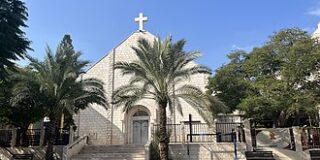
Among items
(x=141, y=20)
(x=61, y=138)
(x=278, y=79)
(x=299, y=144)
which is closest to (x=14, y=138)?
(x=61, y=138)

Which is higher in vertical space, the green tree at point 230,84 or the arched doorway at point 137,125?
the green tree at point 230,84

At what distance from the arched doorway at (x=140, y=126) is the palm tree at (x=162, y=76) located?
7975 mm

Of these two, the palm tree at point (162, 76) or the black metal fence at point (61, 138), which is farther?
the black metal fence at point (61, 138)

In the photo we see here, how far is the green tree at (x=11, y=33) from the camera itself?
1883 centimetres

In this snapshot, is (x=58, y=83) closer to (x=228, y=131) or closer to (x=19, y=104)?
(x=19, y=104)

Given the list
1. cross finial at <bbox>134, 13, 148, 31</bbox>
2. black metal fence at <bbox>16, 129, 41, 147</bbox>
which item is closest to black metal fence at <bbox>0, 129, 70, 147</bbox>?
black metal fence at <bbox>16, 129, 41, 147</bbox>

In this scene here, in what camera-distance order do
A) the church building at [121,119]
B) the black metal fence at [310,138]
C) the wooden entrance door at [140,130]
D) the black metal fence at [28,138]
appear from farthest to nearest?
the wooden entrance door at [140,130], the church building at [121,119], the black metal fence at [28,138], the black metal fence at [310,138]

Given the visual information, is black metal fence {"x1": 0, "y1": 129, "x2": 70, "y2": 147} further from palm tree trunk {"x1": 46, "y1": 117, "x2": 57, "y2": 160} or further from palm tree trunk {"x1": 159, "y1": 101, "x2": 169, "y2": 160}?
palm tree trunk {"x1": 159, "y1": 101, "x2": 169, "y2": 160}

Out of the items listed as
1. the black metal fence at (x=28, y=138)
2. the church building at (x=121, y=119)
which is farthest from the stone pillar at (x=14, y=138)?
the church building at (x=121, y=119)

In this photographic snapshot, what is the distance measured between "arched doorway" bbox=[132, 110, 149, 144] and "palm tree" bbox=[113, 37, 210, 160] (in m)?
7.97

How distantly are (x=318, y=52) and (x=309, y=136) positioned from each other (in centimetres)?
526

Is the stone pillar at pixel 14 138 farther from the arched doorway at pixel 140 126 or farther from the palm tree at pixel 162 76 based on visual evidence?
the arched doorway at pixel 140 126

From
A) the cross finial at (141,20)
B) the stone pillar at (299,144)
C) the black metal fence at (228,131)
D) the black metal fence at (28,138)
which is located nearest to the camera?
the stone pillar at (299,144)

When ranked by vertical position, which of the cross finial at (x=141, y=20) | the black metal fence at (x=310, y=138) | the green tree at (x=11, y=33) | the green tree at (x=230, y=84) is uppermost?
the cross finial at (x=141, y=20)
